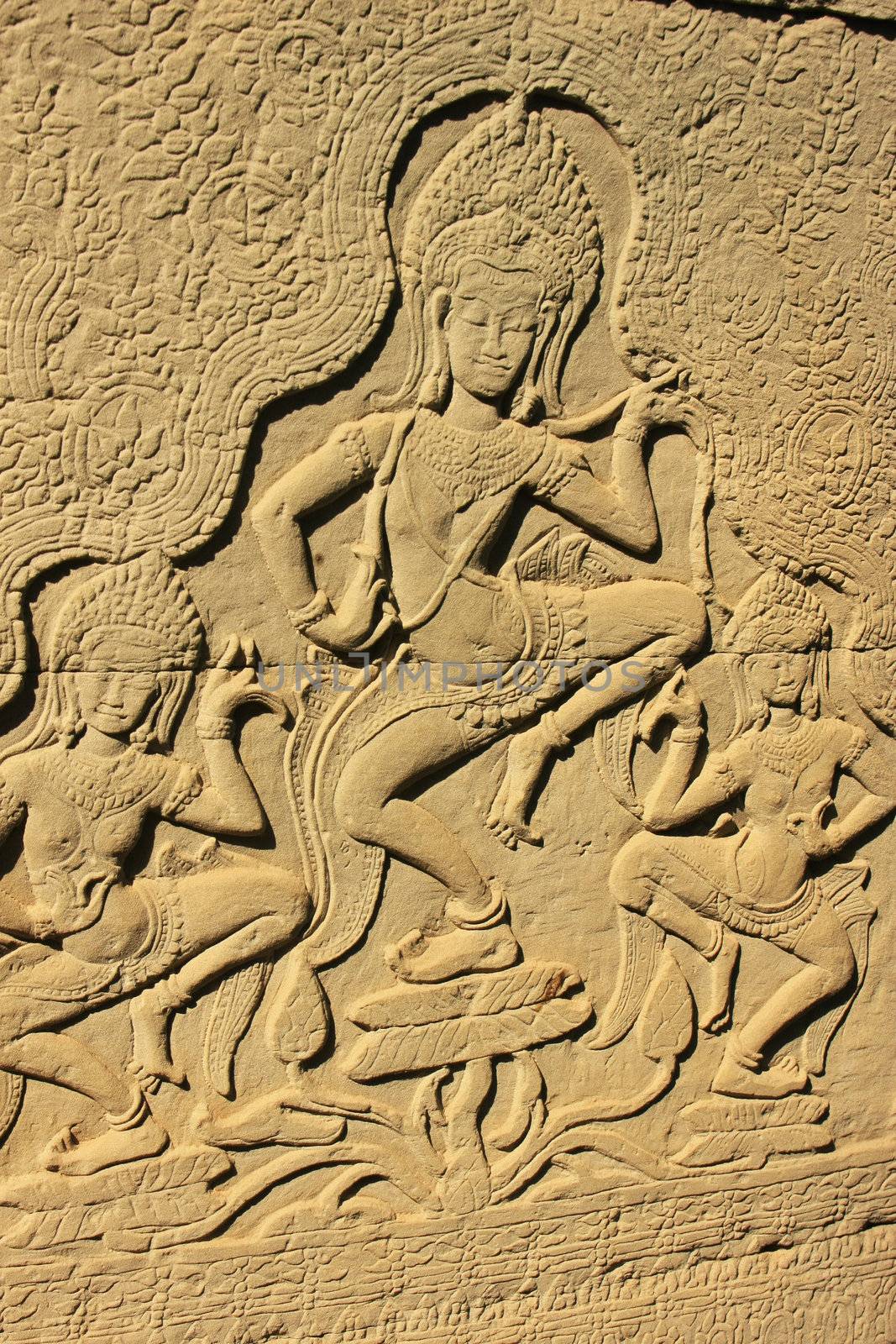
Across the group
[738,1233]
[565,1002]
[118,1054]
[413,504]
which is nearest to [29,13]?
[413,504]

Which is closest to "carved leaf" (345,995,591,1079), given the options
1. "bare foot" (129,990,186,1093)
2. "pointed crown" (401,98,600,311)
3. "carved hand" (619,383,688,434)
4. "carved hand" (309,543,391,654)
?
"bare foot" (129,990,186,1093)

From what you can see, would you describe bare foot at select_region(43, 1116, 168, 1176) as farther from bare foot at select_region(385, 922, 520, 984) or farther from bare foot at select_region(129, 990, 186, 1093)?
bare foot at select_region(385, 922, 520, 984)

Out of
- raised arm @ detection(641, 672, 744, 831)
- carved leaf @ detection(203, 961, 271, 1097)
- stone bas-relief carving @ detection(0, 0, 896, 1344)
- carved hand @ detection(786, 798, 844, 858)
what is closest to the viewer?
stone bas-relief carving @ detection(0, 0, 896, 1344)

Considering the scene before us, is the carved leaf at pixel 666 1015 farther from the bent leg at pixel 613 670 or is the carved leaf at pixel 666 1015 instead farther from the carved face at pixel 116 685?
the carved face at pixel 116 685

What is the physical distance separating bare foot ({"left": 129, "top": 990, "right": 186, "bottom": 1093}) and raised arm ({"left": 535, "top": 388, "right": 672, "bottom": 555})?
141 cm

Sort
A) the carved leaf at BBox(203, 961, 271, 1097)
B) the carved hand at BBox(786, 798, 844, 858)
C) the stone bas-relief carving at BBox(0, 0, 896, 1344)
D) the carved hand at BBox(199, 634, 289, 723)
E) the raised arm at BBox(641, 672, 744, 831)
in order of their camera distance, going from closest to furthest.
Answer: the stone bas-relief carving at BBox(0, 0, 896, 1344)
the carved hand at BBox(199, 634, 289, 723)
the carved leaf at BBox(203, 961, 271, 1097)
the raised arm at BBox(641, 672, 744, 831)
the carved hand at BBox(786, 798, 844, 858)

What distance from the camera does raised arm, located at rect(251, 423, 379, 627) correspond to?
7.14ft

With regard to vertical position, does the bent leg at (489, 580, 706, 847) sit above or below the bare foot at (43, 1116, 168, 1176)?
above

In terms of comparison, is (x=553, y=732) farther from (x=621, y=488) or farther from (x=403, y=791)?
(x=621, y=488)

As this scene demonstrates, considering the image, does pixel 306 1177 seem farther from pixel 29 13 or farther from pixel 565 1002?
pixel 29 13

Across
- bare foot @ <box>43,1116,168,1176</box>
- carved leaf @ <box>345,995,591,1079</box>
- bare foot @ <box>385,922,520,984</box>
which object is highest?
bare foot @ <box>385,922,520,984</box>

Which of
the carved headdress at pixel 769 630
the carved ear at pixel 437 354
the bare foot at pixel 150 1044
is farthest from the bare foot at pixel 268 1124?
the carved ear at pixel 437 354

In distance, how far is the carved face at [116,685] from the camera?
2.17m

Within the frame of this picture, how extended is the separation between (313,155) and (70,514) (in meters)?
0.87
